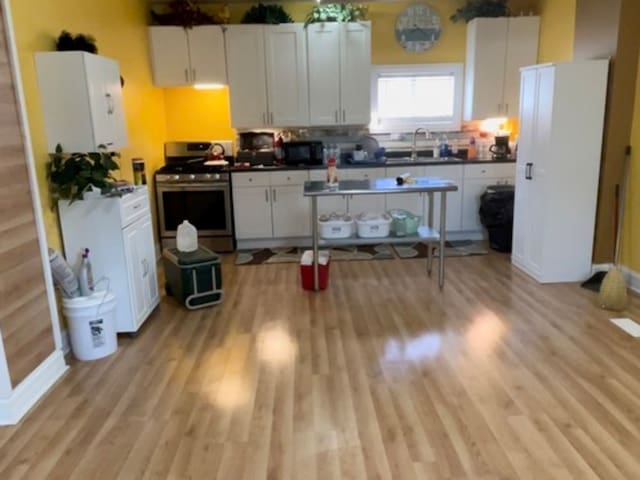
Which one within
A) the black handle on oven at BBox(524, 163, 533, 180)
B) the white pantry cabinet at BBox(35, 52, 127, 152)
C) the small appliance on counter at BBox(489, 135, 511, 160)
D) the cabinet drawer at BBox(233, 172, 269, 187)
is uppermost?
the white pantry cabinet at BBox(35, 52, 127, 152)

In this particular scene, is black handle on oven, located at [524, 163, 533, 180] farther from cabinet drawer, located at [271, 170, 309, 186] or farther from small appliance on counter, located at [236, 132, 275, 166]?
small appliance on counter, located at [236, 132, 275, 166]

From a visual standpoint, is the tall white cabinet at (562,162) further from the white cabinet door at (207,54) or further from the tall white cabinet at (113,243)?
the tall white cabinet at (113,243)

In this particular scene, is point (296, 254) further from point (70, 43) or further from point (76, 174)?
point (70, 43)

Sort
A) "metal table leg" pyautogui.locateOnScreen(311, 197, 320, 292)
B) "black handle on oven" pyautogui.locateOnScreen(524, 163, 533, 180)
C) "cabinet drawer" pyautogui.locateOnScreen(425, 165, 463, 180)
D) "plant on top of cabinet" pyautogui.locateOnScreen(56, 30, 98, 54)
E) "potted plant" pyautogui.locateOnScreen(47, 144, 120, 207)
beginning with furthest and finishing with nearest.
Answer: "cabinet drawer" pyautogui.locateOnScreen(425, 165, 463, 180), "black handle on oven" pyautogui.locateOnScreen(524, 163, 533, 180), "metal table leg" pyautogui.locateOnScreen(311, 197, 320, 292), "plant on top of cabinet" pyautogui.locateOnScreen(56, 30, 98, 54), "potted plant" pyautogui.locateOnScreen(47, 144, 120, 207)

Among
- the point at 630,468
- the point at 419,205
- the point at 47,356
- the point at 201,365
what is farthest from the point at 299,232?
the point at 630,468

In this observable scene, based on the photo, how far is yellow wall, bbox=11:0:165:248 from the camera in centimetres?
291

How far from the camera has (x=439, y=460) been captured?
2131 millimetres

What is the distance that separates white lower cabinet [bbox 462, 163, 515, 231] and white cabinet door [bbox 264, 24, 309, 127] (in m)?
1.92

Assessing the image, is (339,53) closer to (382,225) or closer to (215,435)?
(382,225)

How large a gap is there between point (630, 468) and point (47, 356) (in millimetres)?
2915

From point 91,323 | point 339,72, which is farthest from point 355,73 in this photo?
point 91,323

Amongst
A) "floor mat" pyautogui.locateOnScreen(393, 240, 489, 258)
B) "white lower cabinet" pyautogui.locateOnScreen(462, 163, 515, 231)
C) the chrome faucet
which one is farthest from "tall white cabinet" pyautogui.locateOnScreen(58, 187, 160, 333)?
"white lower cabinet" pyautogui.locateOnScreen(462, 163, 515, 231)

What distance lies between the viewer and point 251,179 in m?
5.41

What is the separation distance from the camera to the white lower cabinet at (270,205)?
5430 mm
